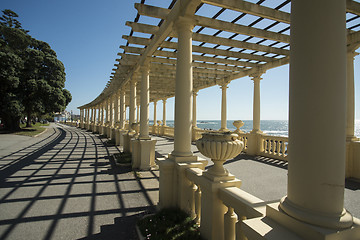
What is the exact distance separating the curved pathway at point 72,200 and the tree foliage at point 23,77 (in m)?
17.6

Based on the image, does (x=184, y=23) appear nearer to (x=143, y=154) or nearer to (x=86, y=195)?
(x=86, y=195)

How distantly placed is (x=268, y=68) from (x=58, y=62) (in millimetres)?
30982

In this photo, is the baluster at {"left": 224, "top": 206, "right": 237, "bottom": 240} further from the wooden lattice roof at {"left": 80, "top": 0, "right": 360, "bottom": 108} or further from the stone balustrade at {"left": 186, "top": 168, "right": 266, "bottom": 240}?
the wooden lattice roof at {"left": 80, "top": 0, "right": 360, "bottom": 108}

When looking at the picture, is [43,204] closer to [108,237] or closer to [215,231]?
[108,237]

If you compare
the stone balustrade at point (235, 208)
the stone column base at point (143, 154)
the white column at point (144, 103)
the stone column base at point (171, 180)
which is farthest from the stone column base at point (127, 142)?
the stone balustrade at point (235, 208)

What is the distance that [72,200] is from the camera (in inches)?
232

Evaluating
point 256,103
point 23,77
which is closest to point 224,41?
point 256,103

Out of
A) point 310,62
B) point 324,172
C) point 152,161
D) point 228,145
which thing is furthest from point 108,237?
point 152,161

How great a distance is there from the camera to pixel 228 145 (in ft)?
10.5

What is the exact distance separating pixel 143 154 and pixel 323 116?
27.3 ft

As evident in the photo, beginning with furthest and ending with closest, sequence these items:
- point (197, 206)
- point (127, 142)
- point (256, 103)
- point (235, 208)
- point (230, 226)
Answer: point (127, 142) < point (256, 103) < point (197, 206) < point (230, 226) < point (235, 208)

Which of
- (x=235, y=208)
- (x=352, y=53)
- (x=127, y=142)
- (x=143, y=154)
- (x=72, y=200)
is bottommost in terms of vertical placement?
(x=72, y=200)

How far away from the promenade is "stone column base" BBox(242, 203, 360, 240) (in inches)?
71.9

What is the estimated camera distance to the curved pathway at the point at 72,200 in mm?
4344
